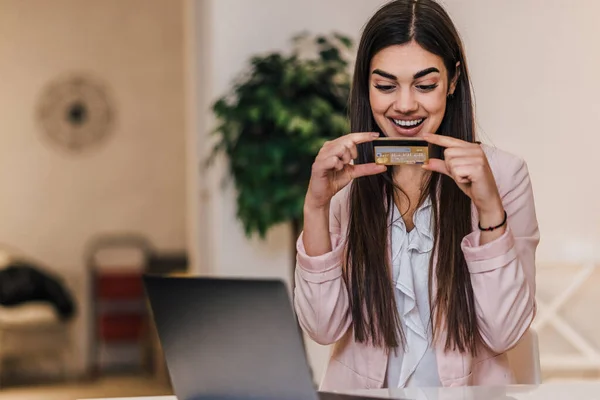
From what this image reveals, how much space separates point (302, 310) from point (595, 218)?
231 cm

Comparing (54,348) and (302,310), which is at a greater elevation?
(302,310)

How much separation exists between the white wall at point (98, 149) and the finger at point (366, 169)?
5.78 metres

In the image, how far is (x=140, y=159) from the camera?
24.0ft

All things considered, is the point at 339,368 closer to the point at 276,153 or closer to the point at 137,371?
the point at 276,153

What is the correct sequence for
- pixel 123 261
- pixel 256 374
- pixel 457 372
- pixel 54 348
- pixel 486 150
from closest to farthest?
pixel 256 374 → pixel 457 372 → pixel 486 150 → pixel 54 348 → pixel 123 261

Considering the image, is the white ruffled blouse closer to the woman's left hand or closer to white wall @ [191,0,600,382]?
the woman's left hand

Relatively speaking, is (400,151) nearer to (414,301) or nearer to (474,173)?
(474,173)

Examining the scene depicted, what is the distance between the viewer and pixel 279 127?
3836mm

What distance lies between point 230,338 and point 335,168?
1.44 feet

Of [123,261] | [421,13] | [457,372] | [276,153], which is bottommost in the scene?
[123,261]

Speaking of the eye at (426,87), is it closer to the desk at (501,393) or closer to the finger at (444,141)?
the finger at (444,141)

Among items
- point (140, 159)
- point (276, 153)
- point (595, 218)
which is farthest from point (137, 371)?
point (595, 218)

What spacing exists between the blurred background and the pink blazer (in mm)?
2006

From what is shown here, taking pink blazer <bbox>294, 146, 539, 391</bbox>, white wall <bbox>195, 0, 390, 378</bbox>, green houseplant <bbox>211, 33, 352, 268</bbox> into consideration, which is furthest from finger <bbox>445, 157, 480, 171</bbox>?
white wall <bbox>195, 0, 390, 378</bbox>
